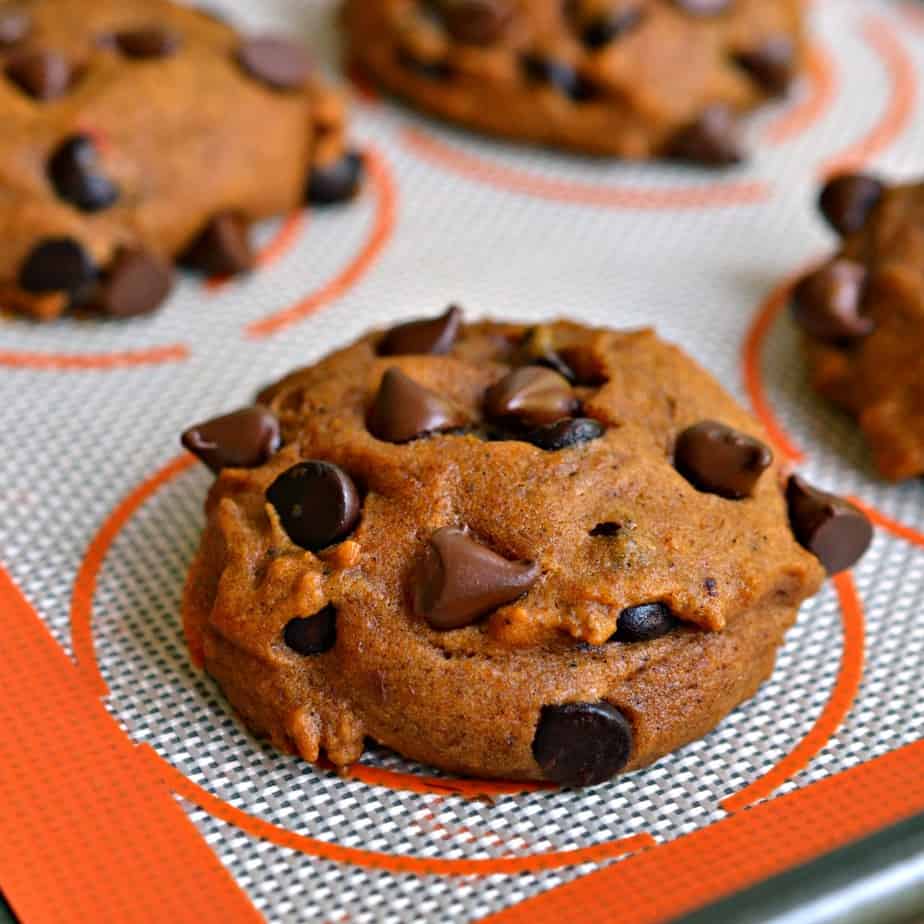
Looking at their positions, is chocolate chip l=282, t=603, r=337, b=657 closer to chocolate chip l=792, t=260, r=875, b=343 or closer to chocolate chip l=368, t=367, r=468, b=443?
chocolate chip l=368, t=367, r=468, b=443

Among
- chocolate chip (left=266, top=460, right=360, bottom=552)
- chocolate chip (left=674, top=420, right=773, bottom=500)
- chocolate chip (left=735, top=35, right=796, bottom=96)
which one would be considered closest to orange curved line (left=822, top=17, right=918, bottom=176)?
chocolate chip (left=735, top=35, right=796, bottom=96)

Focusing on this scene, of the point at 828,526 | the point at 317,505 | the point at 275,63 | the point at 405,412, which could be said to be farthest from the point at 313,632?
the point at 275,63

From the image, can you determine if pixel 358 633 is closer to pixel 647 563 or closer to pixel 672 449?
pixel 647 563

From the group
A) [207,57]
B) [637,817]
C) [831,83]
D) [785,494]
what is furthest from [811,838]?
[831,83]

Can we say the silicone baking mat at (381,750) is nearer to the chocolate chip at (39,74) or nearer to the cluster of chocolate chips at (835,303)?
the cluster of chocolate chips at (835,303)

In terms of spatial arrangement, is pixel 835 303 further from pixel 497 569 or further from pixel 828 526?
pixel 497 569

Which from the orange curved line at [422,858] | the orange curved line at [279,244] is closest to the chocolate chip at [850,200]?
the orange curved line at [279,244]
